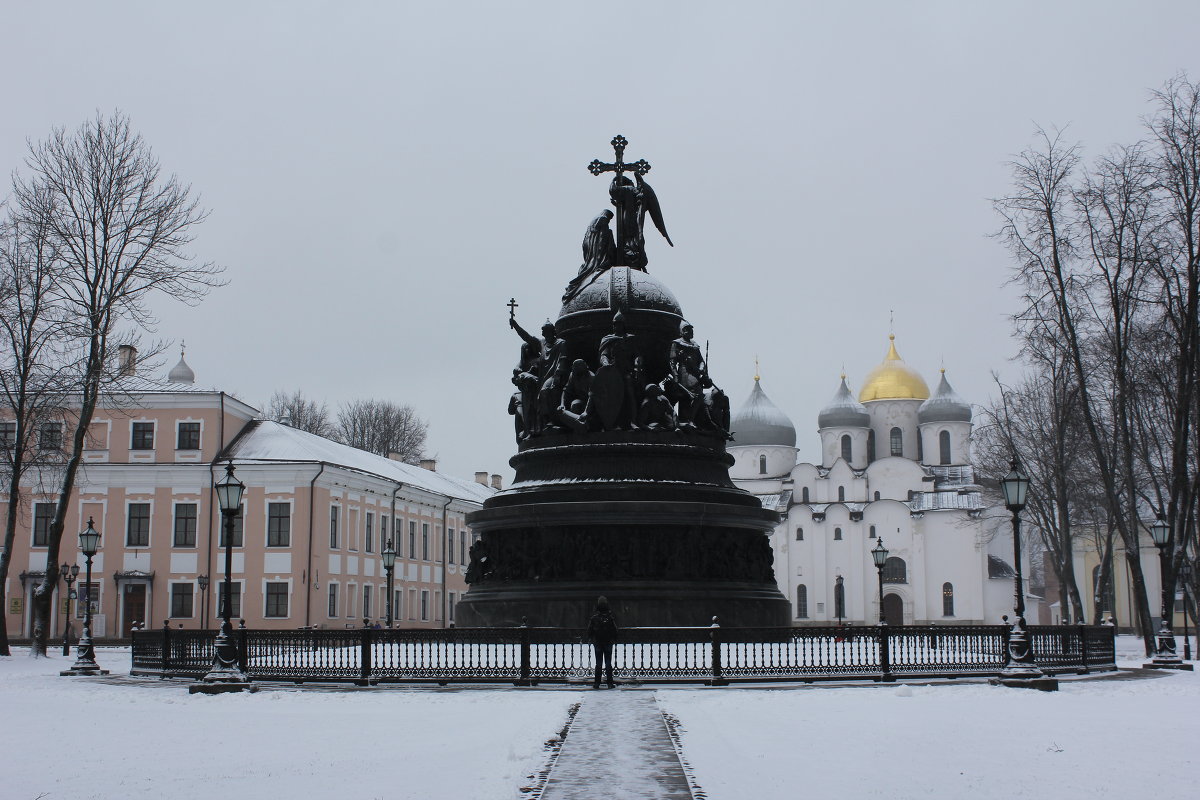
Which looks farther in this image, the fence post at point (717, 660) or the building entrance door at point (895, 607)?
the building entrance door at point (895, 607)

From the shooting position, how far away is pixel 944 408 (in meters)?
99.2

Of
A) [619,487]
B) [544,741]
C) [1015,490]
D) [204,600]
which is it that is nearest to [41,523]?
[204,600]

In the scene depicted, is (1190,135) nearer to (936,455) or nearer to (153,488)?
(153,488)

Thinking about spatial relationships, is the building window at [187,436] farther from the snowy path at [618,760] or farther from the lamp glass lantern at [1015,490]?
the snowy path at [618,760]

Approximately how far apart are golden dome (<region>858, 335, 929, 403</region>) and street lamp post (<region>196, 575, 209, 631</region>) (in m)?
67.3

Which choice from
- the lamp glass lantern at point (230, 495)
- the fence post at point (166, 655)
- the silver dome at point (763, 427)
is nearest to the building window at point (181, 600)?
the fence post at point (166, 655)

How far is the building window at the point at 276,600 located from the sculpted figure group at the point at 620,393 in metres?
24.1

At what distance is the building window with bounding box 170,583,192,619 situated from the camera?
159ft

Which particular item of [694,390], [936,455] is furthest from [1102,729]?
[936,455]

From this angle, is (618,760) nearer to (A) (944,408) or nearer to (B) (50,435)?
(B) (50,435)

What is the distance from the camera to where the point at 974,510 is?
8694cm

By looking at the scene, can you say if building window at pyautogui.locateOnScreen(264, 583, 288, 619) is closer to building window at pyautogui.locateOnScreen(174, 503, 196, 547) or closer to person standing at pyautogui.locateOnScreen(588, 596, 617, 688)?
building window at pyautogui.locateOnScreen(174, 503, 196, 547)

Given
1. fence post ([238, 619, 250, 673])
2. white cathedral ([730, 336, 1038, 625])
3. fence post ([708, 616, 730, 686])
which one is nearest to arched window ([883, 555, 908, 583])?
white cathedral ([730, 336, 1038, 625])

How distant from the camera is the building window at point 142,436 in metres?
50.5
